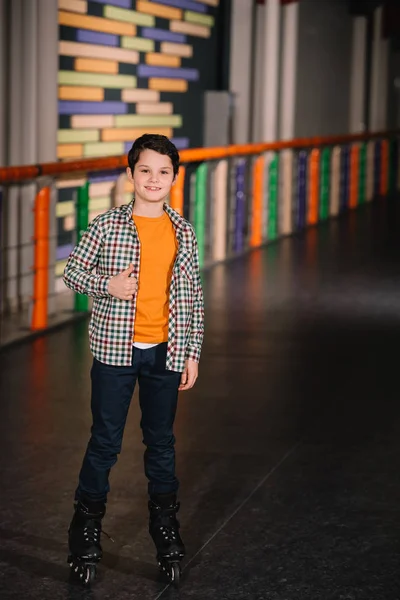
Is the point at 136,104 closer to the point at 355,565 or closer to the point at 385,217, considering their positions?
the point at 385,217

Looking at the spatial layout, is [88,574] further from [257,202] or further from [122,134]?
[257,202]

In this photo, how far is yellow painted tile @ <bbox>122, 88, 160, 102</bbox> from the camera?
1230cm

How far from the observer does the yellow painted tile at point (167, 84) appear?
1310 cm

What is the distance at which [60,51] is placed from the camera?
10.6 m

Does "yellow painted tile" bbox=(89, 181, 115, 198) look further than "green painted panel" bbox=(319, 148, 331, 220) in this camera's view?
No

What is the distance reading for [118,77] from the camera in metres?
12.1

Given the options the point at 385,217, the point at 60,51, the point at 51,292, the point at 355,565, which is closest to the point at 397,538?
the point at 355,565

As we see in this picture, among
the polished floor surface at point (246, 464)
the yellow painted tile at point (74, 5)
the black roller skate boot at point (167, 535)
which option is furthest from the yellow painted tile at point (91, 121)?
the black roller skate boot at point (167, 535)

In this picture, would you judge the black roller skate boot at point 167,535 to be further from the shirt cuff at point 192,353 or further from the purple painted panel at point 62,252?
the purple painted panel at point 62,252

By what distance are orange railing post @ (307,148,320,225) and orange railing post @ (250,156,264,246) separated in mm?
2199

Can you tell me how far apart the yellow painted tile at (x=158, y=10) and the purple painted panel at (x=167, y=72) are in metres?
0.52

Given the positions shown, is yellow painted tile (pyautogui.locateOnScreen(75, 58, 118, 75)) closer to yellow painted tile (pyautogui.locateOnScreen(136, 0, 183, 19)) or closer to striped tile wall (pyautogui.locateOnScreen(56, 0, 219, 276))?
striped tile wall (pyautogui.locateOnScreen(56, 0, 219, 276))

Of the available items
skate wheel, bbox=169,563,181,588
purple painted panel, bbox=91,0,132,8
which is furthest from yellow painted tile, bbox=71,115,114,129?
skate wheel, bbox=169,563,181,588

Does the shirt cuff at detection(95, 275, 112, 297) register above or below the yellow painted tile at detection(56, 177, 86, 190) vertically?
below
